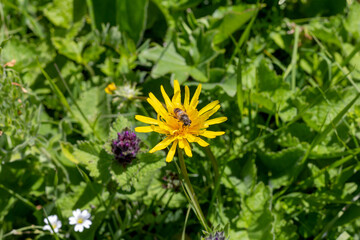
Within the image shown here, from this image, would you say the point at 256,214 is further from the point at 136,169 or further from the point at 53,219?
the point at 53,219

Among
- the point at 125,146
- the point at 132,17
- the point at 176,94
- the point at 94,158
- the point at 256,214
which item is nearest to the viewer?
the point at 176,94

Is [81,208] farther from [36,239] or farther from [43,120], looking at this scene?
[43,120]

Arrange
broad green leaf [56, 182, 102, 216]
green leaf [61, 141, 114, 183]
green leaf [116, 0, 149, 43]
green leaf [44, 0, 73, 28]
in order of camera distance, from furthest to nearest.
Answer: 1. green leaf [44, 0, 73, 28]
2. green leaf [116, 0, 149, 43]
3. broad green leaf [56, 182, 102, 216]
4. green leaf [61, 141, 114, 183]

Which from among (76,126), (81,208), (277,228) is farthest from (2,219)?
(277,228)

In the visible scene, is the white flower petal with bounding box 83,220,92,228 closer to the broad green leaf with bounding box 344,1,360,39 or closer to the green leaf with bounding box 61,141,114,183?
the green leaf with bounding box 61,141,114,183

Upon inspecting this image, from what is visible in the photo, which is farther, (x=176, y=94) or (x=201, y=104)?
(x=201, y=104)

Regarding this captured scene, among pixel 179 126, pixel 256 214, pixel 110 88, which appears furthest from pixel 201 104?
pixel 179 126

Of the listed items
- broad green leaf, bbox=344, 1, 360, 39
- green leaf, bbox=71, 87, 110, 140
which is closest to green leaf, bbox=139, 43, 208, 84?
green leaf, bbox=71, 87, 110, 140

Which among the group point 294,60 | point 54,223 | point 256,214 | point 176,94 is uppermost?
point 176,94
